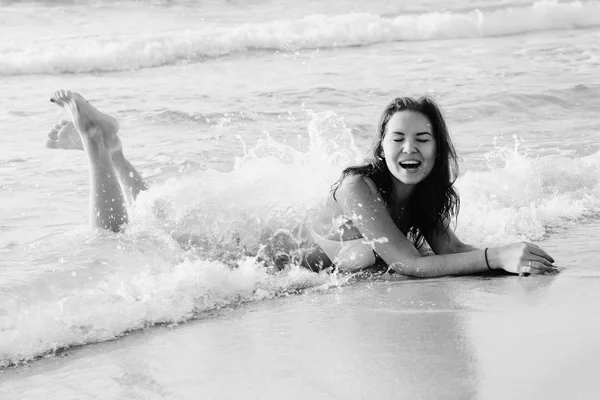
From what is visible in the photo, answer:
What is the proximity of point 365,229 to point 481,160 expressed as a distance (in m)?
3.74

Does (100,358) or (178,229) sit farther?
(178,229)

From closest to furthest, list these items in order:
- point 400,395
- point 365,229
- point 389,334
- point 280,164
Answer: point 400,395, point 389,334, point 365,229, point 280,164

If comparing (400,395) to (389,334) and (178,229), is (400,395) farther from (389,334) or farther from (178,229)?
(178,229)

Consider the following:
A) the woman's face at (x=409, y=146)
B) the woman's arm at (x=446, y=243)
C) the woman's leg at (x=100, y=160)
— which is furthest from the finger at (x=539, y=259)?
the woman's leg at (x=100, y=160)

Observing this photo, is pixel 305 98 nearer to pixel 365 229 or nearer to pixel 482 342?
pixel 365 229

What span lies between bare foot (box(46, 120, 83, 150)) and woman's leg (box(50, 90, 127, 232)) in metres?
0.24

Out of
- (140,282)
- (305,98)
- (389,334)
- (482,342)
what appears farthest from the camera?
(305,98)

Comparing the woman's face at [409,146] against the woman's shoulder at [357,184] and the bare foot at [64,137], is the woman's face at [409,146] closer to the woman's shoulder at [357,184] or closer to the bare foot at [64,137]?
the woman's shoulder at [357,184]

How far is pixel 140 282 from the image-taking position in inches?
163

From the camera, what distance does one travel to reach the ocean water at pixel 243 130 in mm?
4328

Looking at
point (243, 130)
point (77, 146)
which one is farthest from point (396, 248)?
point (243, 130)

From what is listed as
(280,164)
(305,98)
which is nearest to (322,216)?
(280,164)

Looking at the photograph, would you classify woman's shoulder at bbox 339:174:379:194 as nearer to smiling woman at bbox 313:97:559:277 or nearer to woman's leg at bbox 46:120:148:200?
smiling woman at bbox 313:97:559:277

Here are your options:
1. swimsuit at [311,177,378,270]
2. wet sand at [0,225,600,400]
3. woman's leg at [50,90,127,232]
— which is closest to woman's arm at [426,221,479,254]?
swimsuit at [311,177,378,270]
